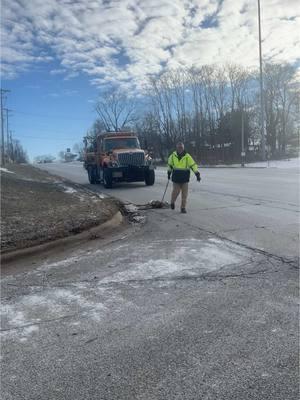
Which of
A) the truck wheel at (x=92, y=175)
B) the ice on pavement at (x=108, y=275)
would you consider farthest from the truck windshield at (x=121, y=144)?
the ice on pavement at (x=108, y=275)

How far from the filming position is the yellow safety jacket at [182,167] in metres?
11.9

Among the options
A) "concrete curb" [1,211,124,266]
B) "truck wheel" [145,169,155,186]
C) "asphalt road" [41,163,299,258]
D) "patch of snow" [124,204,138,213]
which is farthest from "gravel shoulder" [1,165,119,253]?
"truck wheel" [145,169,155,186]

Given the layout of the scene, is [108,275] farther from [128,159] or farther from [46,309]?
[128,159]

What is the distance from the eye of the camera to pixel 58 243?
755 centimetres

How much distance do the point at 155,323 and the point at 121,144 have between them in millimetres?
18607

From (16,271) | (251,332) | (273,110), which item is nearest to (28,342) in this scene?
(251,332)

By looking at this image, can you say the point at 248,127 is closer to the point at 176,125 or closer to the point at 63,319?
the point at 176,125

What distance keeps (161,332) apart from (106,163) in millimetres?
17679

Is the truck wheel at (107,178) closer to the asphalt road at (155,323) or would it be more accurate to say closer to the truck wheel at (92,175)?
the truck wheel at (92,175)

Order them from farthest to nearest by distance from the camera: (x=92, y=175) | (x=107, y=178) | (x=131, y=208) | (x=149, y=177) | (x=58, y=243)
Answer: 1. (x=92, y=175)
2. (x=149, y=177)
3. (x=107, y=178)
4. (x=131, y=208)
5. (x=58, y=243)

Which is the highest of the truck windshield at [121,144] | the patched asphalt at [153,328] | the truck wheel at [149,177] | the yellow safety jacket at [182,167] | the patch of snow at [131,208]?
the truck windshield at [121,144]

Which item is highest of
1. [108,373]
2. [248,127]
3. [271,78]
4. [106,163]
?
[271,78]

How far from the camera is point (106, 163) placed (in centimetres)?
2123

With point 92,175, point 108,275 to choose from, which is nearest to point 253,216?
point 108,275
